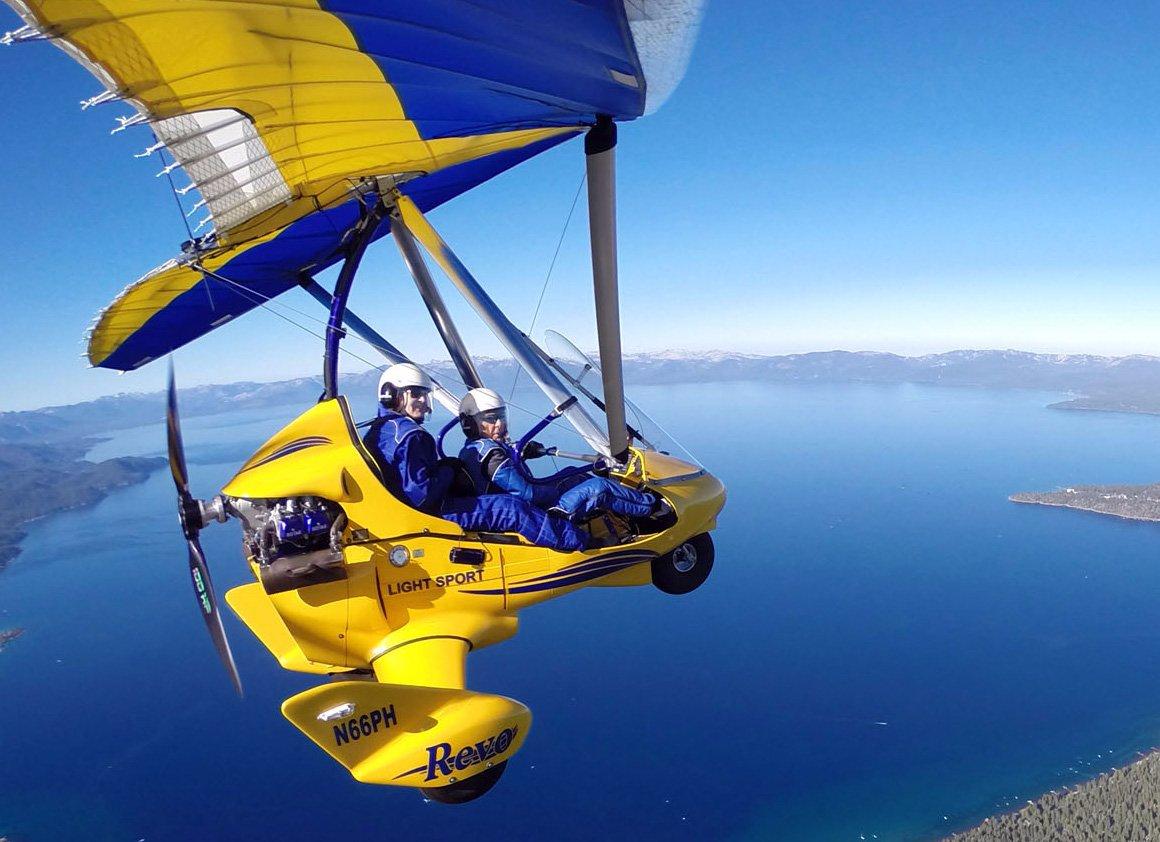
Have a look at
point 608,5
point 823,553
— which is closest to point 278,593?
point 608,5

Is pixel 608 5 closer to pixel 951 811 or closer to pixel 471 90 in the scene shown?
pixel 471 90

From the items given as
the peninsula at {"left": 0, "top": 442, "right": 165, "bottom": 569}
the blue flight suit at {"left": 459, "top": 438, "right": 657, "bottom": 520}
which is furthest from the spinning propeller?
the peninsula at {"left": 0, "top": 442, "right": 165, "bottom": 569}

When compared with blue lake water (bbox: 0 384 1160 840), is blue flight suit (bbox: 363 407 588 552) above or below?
above

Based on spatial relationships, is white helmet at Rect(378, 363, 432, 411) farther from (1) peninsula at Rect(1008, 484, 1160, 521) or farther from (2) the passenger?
(1) peninsula at Rect(1008, 484, 1160, 521)

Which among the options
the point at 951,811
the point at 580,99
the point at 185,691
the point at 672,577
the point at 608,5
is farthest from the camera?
the point at 185,691

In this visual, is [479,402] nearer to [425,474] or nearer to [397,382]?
[397,382]
